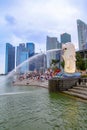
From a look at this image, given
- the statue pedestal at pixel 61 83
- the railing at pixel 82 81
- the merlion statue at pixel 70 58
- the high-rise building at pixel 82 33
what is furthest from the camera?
the high-rise building at pixel 82 33

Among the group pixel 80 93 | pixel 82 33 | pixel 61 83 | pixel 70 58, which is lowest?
pixel 80 93

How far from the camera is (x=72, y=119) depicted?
917 centimetres

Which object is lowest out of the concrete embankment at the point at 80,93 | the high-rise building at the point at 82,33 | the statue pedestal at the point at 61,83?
the concrete embankment at the point at 80,93

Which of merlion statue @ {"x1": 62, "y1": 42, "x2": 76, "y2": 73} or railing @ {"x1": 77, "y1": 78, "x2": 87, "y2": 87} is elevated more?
merlion statue @ {"x1": 62, "y1": 42, "x2": 76, "y2": 73}

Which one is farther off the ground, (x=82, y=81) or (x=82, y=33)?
(x=82, y=33)

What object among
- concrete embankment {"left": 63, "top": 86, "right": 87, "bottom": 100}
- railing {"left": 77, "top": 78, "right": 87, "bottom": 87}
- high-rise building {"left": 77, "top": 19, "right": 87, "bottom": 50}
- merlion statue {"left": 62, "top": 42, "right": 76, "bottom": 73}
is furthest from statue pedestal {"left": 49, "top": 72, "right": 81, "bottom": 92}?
high-rise building {"left": 77, "top": 19, "right": 87, "bottom": 50}

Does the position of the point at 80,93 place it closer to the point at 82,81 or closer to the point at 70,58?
the point at 82,81

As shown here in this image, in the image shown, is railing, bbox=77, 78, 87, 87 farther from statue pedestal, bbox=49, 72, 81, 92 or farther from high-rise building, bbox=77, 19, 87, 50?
high-rise building, bbox=77, 19, 87, 50

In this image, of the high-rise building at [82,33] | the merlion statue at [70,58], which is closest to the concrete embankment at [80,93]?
the merlion statue at [70,58]

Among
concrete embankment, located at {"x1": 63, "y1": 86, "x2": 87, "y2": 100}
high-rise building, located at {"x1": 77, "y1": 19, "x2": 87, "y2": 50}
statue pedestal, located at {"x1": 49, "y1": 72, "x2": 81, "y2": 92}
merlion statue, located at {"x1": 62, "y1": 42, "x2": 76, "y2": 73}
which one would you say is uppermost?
high-rise building, located at {"x1": 77, "y1": 19, "x2": 87, "y2": 50}

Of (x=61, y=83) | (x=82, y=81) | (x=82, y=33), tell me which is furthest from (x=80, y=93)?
(x=82, y=33)

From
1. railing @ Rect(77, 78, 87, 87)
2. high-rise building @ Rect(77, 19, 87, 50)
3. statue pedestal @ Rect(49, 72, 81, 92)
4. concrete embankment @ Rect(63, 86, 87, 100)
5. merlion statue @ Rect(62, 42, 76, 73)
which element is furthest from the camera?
high-rise building @ Rect(77, 19, 87, 50)

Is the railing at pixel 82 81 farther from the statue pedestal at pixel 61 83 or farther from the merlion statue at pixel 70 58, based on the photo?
the merlion statue at pixel 70 58

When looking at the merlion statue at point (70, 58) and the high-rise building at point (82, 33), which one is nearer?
the merlion statue at point (70, 58)
